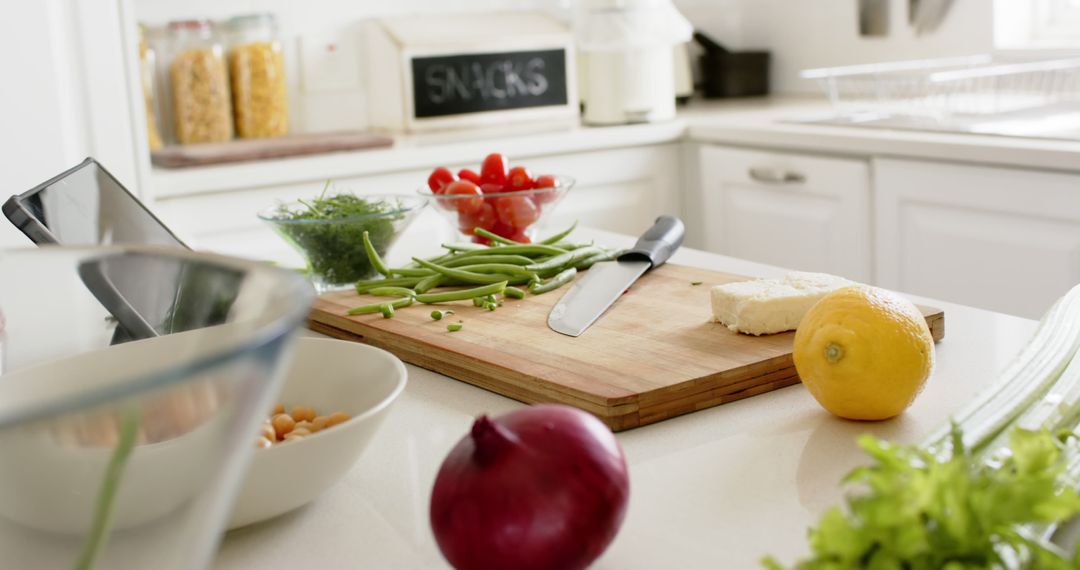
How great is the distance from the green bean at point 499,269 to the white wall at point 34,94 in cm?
123

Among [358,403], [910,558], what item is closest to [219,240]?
[358,403]

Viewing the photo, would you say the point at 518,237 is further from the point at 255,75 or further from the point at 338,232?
the point at 255,75

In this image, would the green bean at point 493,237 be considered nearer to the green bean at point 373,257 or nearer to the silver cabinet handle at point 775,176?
the green bean at point 373,257

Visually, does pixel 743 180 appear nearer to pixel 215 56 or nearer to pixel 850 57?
pixel 850 57

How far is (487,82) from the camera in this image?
2.93 meters

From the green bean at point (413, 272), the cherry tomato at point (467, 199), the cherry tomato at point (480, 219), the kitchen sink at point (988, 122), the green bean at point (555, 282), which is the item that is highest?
the kitchen sink at point (988, 122)

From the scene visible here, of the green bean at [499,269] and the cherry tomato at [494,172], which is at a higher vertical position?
the cherry tomato at [494,172]

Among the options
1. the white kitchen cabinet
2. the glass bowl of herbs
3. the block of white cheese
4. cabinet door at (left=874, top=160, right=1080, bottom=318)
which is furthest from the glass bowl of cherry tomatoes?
cabinet door at (left=874, top=160, right=1080, bottom=318)

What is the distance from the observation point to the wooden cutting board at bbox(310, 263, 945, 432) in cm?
94

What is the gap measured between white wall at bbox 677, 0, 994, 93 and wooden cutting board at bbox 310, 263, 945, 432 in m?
1.97

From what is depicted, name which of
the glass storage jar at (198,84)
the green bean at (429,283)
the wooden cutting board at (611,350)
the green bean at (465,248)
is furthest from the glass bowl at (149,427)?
the glass storage jar at (198,84)

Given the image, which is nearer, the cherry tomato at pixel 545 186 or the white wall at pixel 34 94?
the cherry tomato at pixel 545 186

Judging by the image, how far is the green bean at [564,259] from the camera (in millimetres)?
1330

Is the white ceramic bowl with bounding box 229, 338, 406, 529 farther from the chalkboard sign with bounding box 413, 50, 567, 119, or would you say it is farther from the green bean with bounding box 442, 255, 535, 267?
the chalkboard sign with bounding box 413, 50, 567, 119
